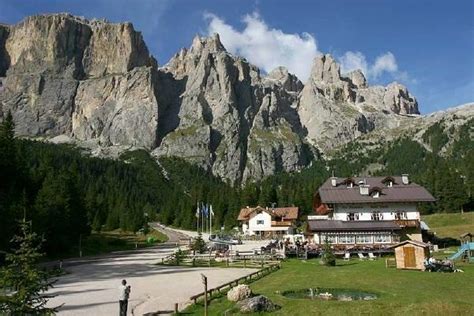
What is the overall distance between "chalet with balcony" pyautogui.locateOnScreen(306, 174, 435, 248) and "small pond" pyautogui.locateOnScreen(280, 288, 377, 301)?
35.8 metres

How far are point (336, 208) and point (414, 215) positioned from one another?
12360mm

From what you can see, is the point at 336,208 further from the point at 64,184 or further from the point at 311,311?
the point at 311,311

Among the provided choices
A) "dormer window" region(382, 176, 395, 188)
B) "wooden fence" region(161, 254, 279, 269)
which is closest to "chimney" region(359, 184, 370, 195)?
"dormer window" region(382, 176, 395, 188)

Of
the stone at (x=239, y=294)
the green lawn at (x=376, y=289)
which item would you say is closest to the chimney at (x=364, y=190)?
the green lawn at (x=376, y=289)

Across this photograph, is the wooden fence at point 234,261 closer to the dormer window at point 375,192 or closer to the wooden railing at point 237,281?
the wooden railing at point 237,281

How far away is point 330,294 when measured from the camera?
30.2m

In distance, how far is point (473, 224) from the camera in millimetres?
93500

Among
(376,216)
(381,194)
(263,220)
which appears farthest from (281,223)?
(381,194)

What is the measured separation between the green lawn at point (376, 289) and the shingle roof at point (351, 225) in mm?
17783

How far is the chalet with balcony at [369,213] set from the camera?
68.8 meters

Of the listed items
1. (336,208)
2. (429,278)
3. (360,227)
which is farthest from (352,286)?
(336,208)

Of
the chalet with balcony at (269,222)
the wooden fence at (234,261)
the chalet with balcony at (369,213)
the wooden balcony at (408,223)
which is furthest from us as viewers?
the chalet with balcony at (269,222)

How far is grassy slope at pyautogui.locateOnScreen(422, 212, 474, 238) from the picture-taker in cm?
8781

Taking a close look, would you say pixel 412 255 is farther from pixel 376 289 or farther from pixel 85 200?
pixel 85 200
